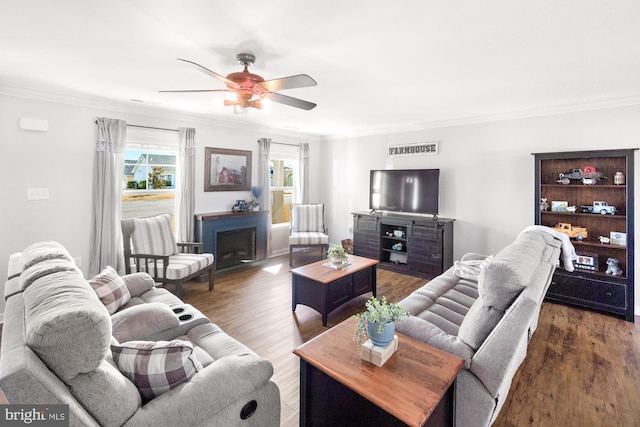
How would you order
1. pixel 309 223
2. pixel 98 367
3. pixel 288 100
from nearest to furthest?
pixel 98 367 → pixel 288 100 → pixel 309 223

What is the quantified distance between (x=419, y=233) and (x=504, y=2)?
340 centimetres

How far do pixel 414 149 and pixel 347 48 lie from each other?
3207 mm

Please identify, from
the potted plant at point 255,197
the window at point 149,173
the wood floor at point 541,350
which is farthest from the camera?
the potted plant at point 255,197

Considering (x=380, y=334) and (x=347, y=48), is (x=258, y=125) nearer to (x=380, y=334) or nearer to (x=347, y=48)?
(x=347, y=48)

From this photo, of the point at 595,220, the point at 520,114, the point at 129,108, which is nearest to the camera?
the point at 595,220

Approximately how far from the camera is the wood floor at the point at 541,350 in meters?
2.00

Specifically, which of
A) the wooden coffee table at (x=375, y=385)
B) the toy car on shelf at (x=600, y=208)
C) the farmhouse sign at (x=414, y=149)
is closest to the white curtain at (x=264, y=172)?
the farmhouse sign at (x=414, y=149)

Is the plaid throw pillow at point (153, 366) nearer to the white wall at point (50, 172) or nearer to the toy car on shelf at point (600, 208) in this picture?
the white wall at point (50, 172)

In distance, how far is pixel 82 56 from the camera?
97.3 inches

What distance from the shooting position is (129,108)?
3.96 metres

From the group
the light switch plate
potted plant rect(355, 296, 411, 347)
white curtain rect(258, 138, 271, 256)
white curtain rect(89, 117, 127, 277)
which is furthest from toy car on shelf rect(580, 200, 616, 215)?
the light switch plate

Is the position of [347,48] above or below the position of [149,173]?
above

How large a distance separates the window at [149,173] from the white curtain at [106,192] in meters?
0.25

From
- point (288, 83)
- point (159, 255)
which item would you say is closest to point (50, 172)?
point (159, 255)
